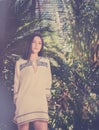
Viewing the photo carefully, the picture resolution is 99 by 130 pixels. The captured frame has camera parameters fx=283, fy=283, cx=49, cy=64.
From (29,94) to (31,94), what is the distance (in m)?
0.02

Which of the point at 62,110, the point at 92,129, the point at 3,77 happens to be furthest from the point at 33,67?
the point at 92,129

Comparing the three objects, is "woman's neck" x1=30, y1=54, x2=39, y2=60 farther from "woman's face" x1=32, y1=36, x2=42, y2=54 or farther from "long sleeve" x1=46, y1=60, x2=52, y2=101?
"long sleeve" x1=46, y1=60, x2=52, y2=101

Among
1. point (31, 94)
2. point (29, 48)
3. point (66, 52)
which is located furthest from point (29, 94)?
point (66, 52)

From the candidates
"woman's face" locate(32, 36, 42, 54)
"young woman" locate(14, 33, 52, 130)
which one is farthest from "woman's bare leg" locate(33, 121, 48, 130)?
"woman's face" locate(32, 36, 42, 54)

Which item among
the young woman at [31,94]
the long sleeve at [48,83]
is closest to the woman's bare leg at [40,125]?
the young woman at [31,94]

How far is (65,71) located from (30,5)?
924mm

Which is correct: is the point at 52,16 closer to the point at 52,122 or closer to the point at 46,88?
the point at 46,88

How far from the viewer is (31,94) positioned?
3309mm

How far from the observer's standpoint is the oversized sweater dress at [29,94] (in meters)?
3.29

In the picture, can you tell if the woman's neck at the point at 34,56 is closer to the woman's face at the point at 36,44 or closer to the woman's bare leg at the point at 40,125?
the woman's face at the point at 36,44

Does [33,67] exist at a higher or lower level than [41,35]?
lower

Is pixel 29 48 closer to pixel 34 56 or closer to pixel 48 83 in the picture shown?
pixel 34 56

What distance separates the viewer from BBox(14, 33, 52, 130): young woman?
3.29m

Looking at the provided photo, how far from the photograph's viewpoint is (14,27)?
136 inches
